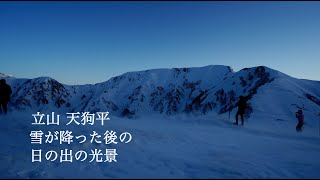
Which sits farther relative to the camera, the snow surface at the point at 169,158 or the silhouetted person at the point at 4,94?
the silhouetted person at the point at 4,94

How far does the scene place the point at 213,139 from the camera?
1192 cm

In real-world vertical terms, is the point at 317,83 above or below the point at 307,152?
above

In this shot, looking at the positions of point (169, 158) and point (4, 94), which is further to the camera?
point (4, 94)

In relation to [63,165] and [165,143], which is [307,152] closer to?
[165,143]

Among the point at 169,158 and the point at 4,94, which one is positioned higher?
the point at 4,94

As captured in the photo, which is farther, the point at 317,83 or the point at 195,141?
the point at 317,83

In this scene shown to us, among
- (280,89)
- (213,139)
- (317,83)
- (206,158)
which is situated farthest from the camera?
(317,83)

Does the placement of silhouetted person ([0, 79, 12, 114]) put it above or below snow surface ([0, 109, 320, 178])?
above

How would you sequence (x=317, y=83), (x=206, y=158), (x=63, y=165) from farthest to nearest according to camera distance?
(x=317, y=83)
(x=206, y=158)
(x=63, y=165)

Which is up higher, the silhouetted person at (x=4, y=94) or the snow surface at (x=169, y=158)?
the silhouetted person at (x=4, y=94)

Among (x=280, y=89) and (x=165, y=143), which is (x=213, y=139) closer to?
(x=165, y=143)

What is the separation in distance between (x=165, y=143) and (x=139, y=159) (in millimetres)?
2534

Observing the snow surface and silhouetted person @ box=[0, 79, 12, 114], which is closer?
the snow surface

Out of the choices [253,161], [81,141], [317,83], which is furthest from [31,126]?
[317,83]
